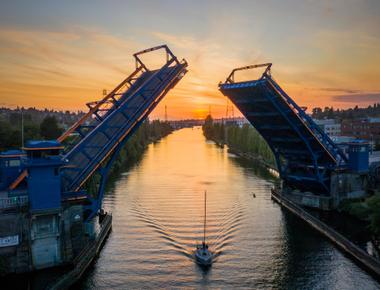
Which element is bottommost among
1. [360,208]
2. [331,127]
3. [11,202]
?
[360,208]

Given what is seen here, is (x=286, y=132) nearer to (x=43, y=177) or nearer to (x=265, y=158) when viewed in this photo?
(x=43, y=177)

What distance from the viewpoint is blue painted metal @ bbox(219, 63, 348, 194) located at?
2244 cm

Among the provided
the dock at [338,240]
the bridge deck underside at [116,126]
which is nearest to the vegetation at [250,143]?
the dock at [338,240]

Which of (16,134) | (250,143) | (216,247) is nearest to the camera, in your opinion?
(216,247)

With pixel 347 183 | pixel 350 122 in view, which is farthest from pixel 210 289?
pixel 350 122

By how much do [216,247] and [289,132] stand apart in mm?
10980

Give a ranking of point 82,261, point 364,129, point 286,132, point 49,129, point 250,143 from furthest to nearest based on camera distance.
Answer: point 364,129 → point 250,143 → point 49,129 → point 286,132 → point 82,261

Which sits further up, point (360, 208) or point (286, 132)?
point (286, 132)

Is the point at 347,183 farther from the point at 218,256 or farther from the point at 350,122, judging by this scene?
the point at 350,122

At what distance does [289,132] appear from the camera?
25328mm

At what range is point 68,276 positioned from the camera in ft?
49.3

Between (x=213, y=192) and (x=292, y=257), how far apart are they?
53.6 feet

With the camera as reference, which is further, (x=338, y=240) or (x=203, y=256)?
(x=338, y=240)

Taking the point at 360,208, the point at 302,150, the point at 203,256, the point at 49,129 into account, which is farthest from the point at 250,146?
the point at 203,256
